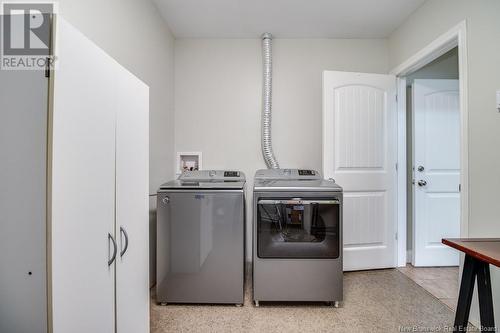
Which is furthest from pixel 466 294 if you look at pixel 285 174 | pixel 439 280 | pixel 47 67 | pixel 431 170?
pixel 47 67

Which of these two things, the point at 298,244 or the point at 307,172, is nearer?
the point at 298,244

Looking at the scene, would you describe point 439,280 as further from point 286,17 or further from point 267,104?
point 286,17

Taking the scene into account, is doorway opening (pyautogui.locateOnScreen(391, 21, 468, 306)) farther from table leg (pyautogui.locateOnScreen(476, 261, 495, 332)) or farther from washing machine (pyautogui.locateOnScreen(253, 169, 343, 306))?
table leg (pyautogui.locateOnScreen(476, 261, 495, 332))

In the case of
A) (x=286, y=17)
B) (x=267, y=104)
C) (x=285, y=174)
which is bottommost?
(x=285, y=174)

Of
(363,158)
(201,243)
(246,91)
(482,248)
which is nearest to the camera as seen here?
(482,248)

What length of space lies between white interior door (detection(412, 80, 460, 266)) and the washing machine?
1.39 meters

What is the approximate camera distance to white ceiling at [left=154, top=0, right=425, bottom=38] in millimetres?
2250

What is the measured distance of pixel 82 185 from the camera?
83cm

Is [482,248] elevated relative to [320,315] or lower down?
elevated

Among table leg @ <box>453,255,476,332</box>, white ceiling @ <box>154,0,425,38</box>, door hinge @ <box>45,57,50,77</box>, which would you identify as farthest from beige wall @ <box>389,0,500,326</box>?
door hinge @ <box>45,57,50,77</box>

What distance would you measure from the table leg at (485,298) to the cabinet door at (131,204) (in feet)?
5.38

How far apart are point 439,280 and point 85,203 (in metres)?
3.02

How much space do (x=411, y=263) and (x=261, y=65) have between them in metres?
2.81

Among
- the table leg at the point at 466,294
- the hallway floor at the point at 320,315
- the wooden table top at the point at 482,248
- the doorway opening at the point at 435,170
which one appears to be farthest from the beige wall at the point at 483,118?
the doorway opening at the point at 435,170
